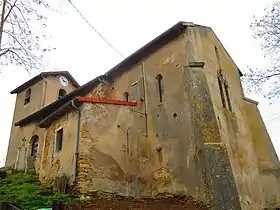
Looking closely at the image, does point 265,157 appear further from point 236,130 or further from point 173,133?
point 173,133

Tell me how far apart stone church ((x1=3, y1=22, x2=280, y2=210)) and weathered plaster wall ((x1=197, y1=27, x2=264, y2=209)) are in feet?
0.19

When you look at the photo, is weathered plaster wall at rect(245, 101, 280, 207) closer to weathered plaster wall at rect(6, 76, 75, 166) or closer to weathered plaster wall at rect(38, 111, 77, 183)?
weathered plaster wall at rect(38, 111, 77, 183)

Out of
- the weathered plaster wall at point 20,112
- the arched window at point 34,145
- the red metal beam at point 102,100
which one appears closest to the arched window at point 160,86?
the red metal beam at point 102,100

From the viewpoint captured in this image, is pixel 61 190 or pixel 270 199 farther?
pixel 270 199

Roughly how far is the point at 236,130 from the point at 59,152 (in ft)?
28.8

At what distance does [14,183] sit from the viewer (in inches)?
735

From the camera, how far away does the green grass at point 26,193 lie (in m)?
13.0

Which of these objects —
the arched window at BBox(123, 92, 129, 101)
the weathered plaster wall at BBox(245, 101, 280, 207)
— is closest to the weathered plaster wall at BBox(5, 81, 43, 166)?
the arched window at BBox(123, 92, 129, 101)

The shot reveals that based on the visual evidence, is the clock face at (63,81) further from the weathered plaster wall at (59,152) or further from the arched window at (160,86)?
the arched window at (160,86)

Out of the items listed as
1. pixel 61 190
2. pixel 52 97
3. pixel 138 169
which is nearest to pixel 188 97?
pixel 138 169

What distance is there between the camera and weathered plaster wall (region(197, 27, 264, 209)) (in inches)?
575

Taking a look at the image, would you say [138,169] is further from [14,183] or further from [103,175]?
[14,183]

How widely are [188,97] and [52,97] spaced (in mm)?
15757

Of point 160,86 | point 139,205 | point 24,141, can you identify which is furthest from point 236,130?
point 24,141
